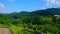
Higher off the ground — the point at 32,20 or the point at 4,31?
the point at 32,20

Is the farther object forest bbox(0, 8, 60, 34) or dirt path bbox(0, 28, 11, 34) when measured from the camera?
dirt path bbox(0, 28, 11, 34)

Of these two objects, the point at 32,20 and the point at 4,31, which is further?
the point at 4,31

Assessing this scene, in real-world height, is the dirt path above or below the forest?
below

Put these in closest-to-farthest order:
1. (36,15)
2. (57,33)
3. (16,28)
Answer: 1. (57,33)
2. (16,28)
3. (36,15)

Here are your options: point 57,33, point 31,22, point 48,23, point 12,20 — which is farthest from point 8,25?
point 57,33

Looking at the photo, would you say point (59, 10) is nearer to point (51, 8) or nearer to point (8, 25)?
point (51, 8)

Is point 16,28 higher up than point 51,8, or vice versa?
point 51,8

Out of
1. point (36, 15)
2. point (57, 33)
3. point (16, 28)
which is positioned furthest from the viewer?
point (36, 15)

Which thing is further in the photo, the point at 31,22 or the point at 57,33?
the point at 31,22
